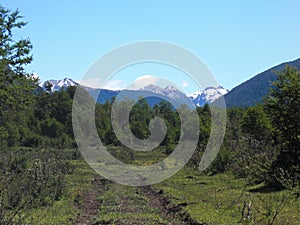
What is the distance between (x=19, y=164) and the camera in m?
40.3

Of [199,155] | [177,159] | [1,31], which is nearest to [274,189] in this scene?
[199,155]

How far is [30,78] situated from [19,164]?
26.6 feet

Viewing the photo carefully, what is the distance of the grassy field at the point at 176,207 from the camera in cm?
1836

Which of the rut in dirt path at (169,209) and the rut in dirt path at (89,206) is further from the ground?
the rut in dirt path at (89,206)

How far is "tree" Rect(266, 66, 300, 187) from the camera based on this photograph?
94.9 ft

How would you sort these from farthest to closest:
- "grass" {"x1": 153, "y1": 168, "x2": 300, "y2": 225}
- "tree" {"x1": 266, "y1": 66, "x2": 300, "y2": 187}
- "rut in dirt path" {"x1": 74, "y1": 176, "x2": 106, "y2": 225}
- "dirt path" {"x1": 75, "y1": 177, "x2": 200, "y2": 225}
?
"tree" {"x1": 266, "y1": 66, "x2": 300, "y2": 187} < "rut in dirt path" {"x1": 74, "y1": 176, "x2": 106, "y2": 225} < "dirt path" {"x1": 75, "y1": 177, "x2": 200, "y2": 225} < "grass" {"x1": 153, "y1": 168, "x2": 300, "y2": 225}

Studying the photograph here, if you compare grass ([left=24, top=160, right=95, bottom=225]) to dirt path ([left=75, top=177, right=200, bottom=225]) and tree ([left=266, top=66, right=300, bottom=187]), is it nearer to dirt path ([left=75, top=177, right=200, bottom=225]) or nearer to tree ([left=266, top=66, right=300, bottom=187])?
dirt path ([left=75, top=177, right=200, bottom=225])

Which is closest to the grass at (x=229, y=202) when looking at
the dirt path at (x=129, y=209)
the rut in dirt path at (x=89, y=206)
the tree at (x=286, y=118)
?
the dirt path at (x=129, y=209)

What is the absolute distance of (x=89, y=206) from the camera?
25.0m

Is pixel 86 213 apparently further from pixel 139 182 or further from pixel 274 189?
pixel 139 182

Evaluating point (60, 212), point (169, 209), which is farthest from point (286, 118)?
point (60, 212)

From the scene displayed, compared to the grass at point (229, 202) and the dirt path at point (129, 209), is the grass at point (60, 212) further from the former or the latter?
the grass at point (229, 202)

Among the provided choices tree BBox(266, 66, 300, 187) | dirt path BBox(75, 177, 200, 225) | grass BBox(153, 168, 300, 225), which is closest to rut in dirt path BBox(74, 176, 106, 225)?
dirt path BBox(75, 177, 200, 225)

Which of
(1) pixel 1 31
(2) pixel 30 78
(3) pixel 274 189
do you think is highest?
(1) pixel 1 31
